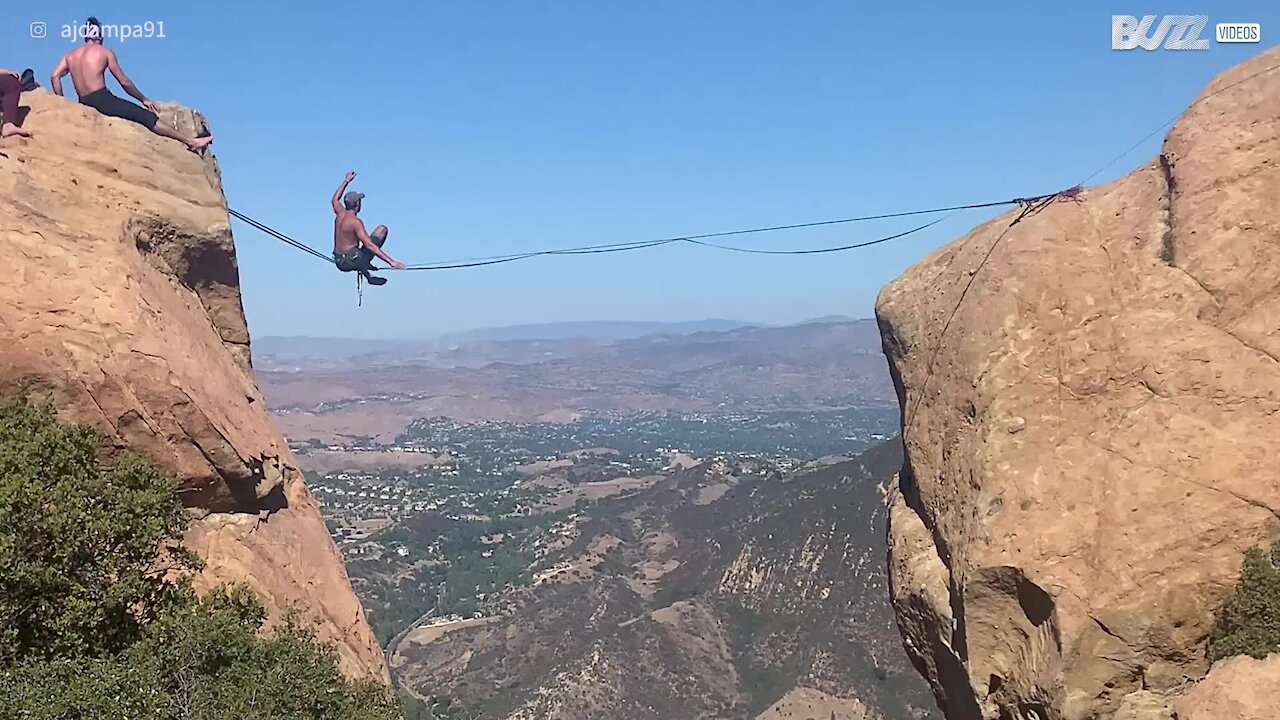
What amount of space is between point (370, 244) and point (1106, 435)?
16582mm

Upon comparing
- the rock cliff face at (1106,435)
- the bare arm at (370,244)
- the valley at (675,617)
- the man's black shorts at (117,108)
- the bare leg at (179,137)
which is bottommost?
the valley at (675,617)

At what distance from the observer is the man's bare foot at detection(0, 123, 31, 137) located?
17769mm

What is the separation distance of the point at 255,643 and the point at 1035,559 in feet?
36.2

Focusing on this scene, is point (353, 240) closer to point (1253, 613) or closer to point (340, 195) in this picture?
point (340, 195)

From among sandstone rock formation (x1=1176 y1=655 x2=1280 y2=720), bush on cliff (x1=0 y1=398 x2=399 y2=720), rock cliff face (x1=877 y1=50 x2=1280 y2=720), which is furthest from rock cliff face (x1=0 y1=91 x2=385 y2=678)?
sandstone rock formation (x1=1176 y1=655 x2=1280 y2=720)

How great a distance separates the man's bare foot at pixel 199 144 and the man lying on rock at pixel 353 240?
3.16 meters

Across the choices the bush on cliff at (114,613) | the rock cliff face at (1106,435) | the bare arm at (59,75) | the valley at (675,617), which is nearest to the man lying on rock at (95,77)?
the bare arm at (59,75)

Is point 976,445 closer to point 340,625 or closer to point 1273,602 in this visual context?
point 1273,602

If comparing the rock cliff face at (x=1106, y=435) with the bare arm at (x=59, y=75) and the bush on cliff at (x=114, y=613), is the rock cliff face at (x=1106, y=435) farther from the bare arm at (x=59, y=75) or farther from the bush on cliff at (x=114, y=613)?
the bare arm at (x=59, y=75)

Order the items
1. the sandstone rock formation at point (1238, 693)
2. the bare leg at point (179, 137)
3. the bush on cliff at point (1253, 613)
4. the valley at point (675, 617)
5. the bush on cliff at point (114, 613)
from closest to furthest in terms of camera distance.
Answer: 1. the sandstone rock formation at point (1238, 693)
2. the bush on cliff at point (1253, 613)
3. the bush on cliff at point (114, 613)
4. the bare leg at point (179, 137)
5. the valley at point (675, 617)

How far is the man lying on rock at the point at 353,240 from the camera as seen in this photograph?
73.6 ft

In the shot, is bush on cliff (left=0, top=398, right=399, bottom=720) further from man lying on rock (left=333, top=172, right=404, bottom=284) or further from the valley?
the valley

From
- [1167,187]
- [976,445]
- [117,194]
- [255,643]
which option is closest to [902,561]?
[976,445]

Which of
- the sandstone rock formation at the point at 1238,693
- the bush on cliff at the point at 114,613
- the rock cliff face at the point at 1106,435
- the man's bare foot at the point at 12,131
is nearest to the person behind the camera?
the sandstone rock formation at the point at 1238,693
